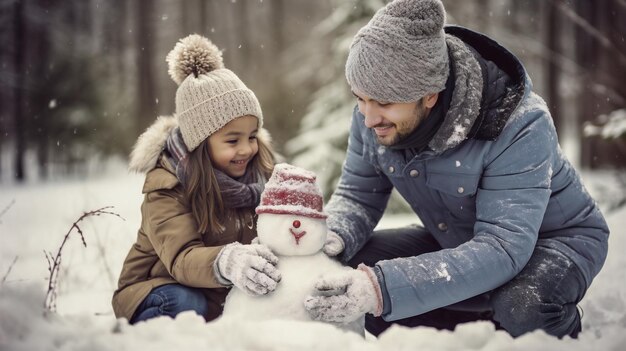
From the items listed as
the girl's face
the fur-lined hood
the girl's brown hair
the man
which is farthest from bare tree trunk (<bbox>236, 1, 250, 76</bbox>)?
the man

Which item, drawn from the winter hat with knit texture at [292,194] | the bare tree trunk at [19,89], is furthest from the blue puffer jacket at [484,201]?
the bare tree trunk at [19,89]

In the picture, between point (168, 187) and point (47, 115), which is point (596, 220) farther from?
point (47, 115)

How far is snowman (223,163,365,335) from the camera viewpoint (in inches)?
85.8

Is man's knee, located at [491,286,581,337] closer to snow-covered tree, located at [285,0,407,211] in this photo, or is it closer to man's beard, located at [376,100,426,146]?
man's beard, located at [376,100,426,146]

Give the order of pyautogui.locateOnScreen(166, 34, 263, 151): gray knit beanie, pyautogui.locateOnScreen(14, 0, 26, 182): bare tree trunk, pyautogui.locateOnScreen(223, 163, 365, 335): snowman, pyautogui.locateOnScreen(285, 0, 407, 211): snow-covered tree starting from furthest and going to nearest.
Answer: pyautogui.locateOnScreen(14, 0, 26, 182): bare tree trunk < pyautogui.locateOnScreen(285, 0, 407, 211): snow-covered tree < pyautogui.locateOnScreen(166, 34, 263, 151): gray knit beanie < pyautogui.locateOnScreen(223, 163, 365, 335): snowman

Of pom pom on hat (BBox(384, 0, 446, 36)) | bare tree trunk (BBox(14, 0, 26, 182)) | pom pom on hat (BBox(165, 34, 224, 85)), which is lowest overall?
bare tree trunk (BBox(14, 0, 26, 182))

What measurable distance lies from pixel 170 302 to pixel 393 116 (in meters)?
1.32

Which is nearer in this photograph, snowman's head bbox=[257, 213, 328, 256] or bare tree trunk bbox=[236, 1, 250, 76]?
snowman's head bbox=[257, 213, 328, 256]

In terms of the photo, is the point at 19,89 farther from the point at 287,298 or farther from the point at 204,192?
Answer: the point at 287,298

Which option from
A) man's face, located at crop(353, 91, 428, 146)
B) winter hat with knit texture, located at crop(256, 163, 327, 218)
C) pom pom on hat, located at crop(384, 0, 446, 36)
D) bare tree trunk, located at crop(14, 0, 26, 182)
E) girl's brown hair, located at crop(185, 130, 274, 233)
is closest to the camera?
winter hat with knit texture, located at crop(256, 163, 327, 218)

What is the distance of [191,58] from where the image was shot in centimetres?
295

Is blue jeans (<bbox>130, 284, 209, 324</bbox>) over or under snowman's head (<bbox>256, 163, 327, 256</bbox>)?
under

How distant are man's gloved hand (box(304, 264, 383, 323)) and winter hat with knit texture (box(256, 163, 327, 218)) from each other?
0.30 meters

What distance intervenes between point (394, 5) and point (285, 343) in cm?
151
